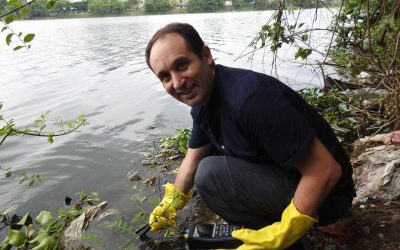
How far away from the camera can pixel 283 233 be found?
6.60 ft

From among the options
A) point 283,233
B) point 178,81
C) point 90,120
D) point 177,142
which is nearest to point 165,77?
point 178,81

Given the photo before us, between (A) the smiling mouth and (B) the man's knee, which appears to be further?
(B) the man's knee

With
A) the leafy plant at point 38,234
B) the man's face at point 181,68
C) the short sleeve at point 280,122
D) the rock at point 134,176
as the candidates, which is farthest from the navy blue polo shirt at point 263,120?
the rock at point 134,176

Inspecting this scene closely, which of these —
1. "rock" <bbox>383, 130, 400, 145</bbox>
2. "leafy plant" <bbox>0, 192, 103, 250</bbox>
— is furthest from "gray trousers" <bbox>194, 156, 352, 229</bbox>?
"rock" <bbox>383, 130, 400, 145</bbox>

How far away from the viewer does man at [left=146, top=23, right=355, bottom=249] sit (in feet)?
6.08

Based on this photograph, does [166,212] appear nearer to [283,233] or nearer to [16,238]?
[283,233]

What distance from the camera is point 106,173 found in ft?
14.9

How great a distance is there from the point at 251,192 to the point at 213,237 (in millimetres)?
452

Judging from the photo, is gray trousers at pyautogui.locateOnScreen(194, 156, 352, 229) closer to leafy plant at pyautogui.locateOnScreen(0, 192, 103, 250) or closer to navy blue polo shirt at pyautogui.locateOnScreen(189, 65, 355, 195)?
navy blue polo shirt at pyautogui.locateOnScreen(189, 65, 355, 195)

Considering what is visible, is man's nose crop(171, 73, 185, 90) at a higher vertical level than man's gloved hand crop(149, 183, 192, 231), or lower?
higher

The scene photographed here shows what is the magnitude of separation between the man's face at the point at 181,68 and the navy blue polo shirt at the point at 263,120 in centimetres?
11

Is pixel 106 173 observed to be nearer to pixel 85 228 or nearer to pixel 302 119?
pixel 85 228

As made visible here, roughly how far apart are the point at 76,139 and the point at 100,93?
3242 millimetres

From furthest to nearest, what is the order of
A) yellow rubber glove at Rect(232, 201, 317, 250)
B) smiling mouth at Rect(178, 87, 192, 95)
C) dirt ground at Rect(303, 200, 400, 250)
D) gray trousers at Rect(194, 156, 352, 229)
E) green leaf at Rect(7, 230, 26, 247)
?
dirt ground at Rect(303, 200, 400, 250) < gray trousers at Rect(194, 156, 352, 229) < smiling mouth at Rect(178, 87, 192, 95) < yellow rubber glove at Rect(232, 201, 317, 250) < green leaf at Rect(7, 230, 26, 247)
